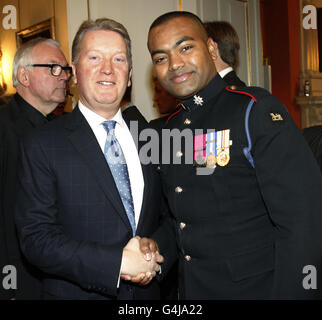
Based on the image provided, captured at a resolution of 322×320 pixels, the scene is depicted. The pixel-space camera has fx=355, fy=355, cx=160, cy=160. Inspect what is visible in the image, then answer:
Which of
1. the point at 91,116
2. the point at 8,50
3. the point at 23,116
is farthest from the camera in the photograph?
the point at 8,50

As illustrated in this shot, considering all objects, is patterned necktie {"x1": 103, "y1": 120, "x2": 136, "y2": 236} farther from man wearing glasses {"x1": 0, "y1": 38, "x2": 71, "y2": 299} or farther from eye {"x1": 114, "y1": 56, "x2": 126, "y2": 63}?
man wearing glasses {"x1": 0, "y1": 38, "x2": 71, "y2": 299}

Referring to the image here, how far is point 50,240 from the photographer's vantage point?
4.16 ft

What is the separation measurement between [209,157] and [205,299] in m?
0.56

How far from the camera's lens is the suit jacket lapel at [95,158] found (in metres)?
1.35

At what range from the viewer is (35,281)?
1.80m

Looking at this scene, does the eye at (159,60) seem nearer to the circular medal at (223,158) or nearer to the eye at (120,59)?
the eye at (120,59)

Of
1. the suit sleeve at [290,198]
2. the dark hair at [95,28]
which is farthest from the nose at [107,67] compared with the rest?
the suit sleeve at [290,198]

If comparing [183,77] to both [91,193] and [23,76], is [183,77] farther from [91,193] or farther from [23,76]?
[23,76]

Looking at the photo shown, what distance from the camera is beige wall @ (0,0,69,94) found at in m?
2.81

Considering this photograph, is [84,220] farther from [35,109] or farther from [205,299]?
[35,109]


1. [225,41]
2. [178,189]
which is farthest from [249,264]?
[225,41]

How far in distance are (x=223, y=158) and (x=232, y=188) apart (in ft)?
0.38

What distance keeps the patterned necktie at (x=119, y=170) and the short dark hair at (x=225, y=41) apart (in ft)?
4.86

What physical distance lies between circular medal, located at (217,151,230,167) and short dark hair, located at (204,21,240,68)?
4.98ft
